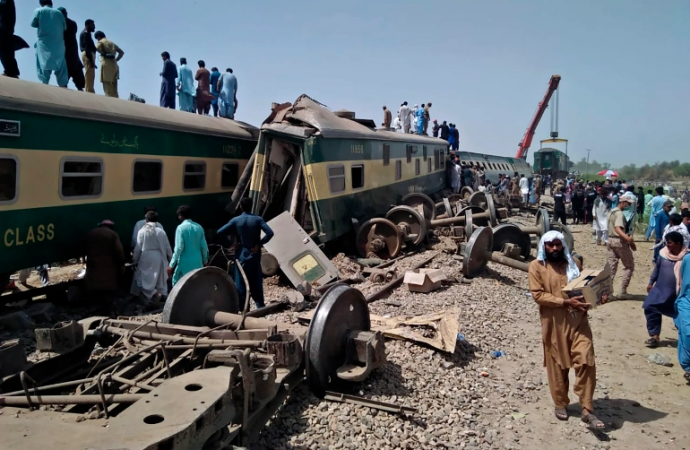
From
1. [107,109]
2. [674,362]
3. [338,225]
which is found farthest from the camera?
[338,225]

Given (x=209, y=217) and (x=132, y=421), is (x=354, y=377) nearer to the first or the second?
(x=132, y=421)

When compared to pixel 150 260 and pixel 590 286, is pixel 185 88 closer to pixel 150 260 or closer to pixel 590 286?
Result: pixel 150 260

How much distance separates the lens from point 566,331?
436 cm

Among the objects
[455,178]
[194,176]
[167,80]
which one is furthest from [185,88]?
[455,178]

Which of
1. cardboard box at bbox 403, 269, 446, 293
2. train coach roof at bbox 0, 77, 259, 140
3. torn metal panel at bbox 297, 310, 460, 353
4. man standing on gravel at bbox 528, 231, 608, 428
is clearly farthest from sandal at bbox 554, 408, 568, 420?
train coach roof at bbox 0, 77, 259, 140

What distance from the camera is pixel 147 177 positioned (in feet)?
30.6

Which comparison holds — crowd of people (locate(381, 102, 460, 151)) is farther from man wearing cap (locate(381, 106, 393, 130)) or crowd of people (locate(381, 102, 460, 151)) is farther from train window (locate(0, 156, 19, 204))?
train window (locate(0, 156, 19, 204))

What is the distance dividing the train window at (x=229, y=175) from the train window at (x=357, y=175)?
2.79 meters

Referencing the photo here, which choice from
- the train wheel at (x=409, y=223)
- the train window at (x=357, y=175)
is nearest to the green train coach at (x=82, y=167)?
the train window at (x=357, y=175)

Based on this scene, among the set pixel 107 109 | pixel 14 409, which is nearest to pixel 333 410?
pixel 14 409

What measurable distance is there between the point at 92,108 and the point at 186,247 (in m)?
2.97

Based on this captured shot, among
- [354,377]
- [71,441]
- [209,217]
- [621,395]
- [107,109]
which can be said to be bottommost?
[621,395]

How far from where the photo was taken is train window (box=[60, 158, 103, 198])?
772 cm

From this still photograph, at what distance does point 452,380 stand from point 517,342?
5.88ft
